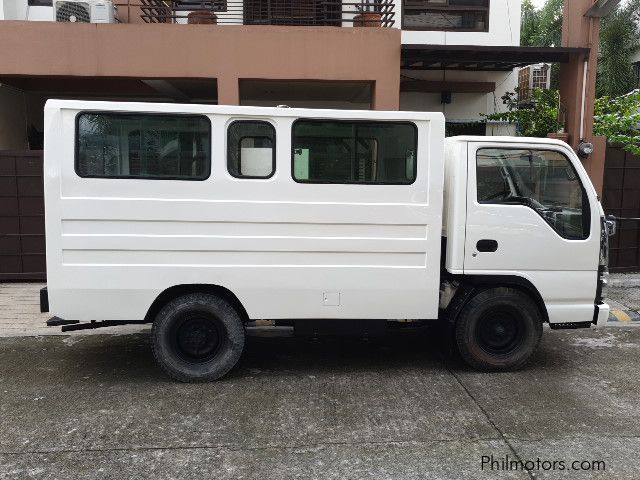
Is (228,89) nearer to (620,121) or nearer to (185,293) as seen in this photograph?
(185,293)

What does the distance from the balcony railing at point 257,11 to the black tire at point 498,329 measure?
5.56 metres

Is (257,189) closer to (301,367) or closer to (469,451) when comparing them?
(301,367)

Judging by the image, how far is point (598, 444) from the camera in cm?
404

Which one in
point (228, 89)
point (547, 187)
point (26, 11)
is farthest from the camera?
point (26, 11)

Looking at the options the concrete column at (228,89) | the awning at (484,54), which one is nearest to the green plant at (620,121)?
the awning at (484,54)

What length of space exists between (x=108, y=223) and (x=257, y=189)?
4.12 feet

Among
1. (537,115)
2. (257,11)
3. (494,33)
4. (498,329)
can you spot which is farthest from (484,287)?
(494,33)

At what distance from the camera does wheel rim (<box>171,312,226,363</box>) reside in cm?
511

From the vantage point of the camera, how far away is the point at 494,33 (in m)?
11.5

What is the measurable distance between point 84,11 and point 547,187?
24.2 feet

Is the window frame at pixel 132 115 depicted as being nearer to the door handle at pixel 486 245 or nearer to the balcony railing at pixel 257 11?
the door handle at pixel 486 245

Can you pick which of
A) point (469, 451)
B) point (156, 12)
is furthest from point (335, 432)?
point (156, 12)

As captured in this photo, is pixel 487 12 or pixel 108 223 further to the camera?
pixel 487 12

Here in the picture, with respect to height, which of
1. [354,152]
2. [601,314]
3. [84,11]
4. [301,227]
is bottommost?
[601,314]
